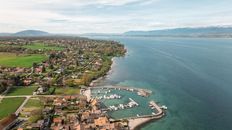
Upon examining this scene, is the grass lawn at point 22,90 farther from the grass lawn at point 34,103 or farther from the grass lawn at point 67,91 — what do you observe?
the grass lawn at point 67,91

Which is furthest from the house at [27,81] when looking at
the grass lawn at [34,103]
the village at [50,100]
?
the grass lawn at [34,103]

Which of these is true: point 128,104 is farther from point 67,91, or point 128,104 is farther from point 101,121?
point 67,91

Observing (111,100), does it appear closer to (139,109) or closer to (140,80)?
(139,109)

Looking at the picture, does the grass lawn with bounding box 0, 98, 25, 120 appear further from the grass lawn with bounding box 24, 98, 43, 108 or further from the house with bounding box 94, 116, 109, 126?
the house with bounding box 94, 116, 109, 126

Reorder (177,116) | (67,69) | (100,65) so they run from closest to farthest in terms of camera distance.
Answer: (177,116), (67,69), (100,65)

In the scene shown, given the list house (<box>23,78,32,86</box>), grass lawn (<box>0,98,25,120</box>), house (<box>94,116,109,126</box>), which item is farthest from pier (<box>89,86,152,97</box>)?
grass lawn (<box>0,98,25,120</box>)

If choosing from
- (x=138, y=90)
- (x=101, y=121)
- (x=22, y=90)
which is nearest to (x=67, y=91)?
(x=22, y=90)

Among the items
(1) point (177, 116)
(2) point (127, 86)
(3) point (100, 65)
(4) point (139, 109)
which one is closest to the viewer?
(1) point (177, 116)

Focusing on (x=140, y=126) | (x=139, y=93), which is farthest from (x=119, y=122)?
(x=139, y=93)
